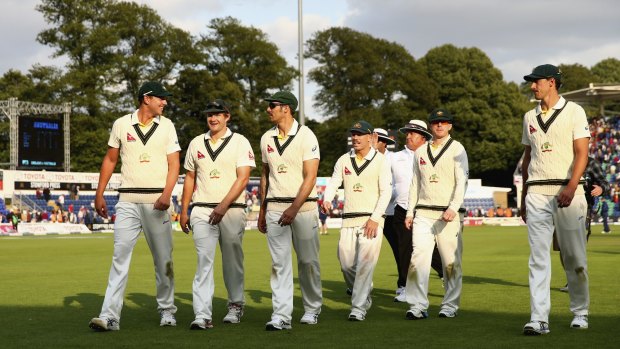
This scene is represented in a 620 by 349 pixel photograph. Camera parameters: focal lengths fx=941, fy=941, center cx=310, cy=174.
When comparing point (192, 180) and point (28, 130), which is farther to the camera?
point (28, 130)

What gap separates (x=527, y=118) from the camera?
9141 mm

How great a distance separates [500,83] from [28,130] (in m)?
47.6

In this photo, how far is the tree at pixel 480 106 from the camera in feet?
273

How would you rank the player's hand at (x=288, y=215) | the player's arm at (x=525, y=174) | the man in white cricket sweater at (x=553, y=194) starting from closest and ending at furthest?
→ the man in white cricket sweater at (x=553, y=194) → the player's arm at (x=525, y=174) → the player's hand at (x=288, y=215)

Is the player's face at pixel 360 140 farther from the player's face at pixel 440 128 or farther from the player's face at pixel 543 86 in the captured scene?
the player's face at pixel 543 86

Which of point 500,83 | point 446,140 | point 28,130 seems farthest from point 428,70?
point 446,140

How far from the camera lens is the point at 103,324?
927cm

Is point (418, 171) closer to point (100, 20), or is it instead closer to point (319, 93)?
point (100, 20)

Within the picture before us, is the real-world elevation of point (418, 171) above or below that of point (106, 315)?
above

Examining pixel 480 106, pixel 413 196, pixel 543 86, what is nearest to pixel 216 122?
pixel 413 196

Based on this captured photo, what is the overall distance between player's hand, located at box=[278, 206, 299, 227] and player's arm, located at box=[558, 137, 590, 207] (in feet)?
8.50

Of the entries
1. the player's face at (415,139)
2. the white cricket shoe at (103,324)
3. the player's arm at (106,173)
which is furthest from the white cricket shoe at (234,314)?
the player's face at (415,139)

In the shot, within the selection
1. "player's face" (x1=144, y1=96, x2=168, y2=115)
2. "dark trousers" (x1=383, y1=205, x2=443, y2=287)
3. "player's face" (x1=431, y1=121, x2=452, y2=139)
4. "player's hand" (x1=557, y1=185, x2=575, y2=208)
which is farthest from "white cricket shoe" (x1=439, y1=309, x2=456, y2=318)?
"player's face" (x1=144, y1=96, x2=168, y2=115)

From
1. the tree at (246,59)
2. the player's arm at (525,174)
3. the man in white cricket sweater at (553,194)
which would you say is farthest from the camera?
the tree at (246,59)
